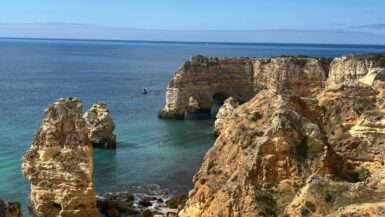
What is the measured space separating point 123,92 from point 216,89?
1196 inches

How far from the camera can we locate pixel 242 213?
23.7 metres

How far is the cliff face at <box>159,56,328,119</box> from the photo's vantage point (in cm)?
8538

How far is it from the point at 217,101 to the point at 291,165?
77.0 metres

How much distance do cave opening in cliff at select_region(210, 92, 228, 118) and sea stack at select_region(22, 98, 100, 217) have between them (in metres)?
→ 55.2

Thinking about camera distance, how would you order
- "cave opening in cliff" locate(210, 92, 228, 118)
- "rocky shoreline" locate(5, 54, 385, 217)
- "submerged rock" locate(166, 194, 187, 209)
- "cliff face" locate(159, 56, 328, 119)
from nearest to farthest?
"rocky shoreline" locate(5, 54, 385, 217) < "submerged rock" locate(166, 194, 187, 209) < "cliff face" locate(159, 56, 328, 119) < "cave opening in cliff" locate(210, 92, 228, 118)

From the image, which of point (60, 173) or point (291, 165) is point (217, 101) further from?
point (291, 165)

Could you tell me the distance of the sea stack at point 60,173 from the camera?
36.2m

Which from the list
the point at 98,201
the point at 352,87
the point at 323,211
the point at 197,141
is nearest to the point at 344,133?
the point at 352,87

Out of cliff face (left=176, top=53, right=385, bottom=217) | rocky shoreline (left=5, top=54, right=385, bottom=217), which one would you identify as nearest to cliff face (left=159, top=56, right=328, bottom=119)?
rocky shoreline (left=5, top=54, right=385, bottom=217)

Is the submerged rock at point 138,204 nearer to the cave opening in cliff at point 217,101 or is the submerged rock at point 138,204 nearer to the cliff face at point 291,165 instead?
the cliff face at point 291,165

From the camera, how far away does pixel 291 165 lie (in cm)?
2497

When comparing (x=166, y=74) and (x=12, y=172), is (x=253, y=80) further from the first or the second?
(x=166, y=74)

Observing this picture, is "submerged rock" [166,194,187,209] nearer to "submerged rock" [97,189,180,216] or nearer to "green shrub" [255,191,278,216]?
"submerged rock" [97,189,180,216]

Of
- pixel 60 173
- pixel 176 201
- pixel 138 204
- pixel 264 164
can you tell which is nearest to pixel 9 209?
pixel 264 164
